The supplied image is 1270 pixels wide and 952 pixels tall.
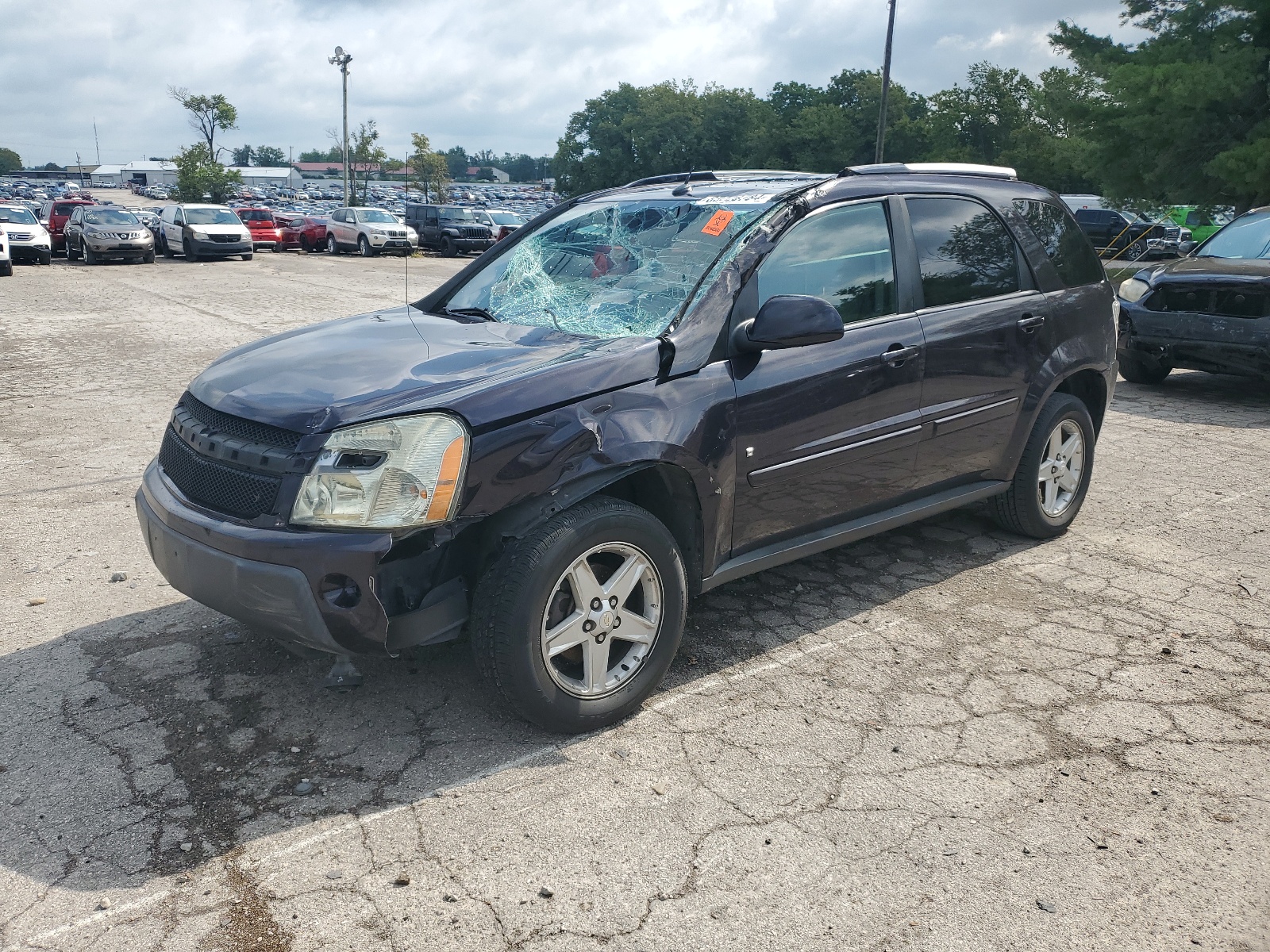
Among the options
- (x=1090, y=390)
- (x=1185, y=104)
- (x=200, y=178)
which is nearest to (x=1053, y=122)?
(x=1185, y=104)

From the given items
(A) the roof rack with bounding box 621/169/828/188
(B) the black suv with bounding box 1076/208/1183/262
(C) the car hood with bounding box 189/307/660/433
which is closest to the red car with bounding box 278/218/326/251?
(B) the black suv with bounding box 1076/208/1183/262

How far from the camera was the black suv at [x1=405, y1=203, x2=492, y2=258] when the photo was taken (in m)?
33.9

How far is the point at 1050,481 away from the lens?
5.30 metres

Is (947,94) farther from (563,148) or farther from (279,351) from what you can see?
(279,351)

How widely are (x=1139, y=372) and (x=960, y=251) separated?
6313 mm

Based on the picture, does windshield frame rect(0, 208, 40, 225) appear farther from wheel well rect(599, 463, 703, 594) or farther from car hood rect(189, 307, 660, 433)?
wheel well rect(599, 463, 703, 594)

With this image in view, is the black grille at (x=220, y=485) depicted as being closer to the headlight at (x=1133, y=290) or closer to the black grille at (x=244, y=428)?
the black grille at (x=244, y=428)

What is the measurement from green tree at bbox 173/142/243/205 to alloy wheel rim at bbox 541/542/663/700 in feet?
235

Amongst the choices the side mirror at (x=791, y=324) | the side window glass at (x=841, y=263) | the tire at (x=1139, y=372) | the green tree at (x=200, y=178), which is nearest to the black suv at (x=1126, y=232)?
the tire at (x=1139, y=372)

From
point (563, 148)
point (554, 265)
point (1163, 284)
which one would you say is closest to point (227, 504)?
point (554, 265)

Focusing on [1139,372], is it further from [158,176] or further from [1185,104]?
[158,176]

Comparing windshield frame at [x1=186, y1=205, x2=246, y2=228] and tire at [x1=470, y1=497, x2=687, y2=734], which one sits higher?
windshield frame at [x1=186, y1=205, x2=246, y2=228]

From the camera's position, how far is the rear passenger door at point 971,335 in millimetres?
4469

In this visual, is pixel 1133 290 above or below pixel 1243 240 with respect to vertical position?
below
